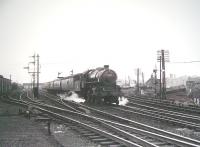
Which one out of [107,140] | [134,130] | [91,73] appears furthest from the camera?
[91,73]

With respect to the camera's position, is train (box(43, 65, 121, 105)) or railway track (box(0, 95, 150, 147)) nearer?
railway track (box(0, 95, 150, 147))

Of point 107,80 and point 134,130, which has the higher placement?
point 107,80

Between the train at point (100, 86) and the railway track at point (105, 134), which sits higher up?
the train at point (100, 86)

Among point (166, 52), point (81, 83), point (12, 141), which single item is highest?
point (166, 52)

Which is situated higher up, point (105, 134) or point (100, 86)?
point (100, 86)

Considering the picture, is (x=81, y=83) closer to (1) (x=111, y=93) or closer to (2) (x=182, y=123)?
(1) (x=111, y=93)

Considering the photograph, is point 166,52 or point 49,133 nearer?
point 49,133

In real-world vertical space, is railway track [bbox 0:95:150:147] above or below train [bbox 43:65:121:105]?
below

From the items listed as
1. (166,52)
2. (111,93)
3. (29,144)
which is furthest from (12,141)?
(166,52)

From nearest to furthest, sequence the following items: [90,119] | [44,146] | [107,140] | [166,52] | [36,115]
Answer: [44,146], [107,140], [90,119], [36,115], [166,52]

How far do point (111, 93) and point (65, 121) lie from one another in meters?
8.75

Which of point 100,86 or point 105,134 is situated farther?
point 100,86

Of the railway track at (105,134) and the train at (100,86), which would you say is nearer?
the railway track at (105,134)

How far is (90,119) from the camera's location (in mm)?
13555
